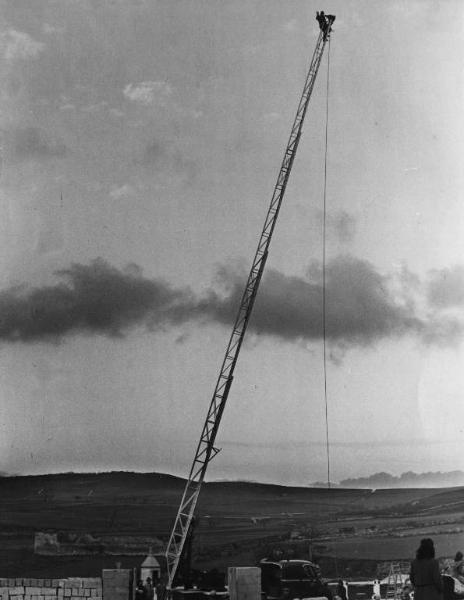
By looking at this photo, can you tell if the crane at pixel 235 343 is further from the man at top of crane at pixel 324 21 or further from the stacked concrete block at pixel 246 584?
the stacked concrete block at pixel 246 584

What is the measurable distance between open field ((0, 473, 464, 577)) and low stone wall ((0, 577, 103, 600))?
4999 mm

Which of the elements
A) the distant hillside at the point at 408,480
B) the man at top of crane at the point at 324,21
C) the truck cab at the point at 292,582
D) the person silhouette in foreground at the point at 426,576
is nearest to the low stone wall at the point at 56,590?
the truck cab at the point at 292,582

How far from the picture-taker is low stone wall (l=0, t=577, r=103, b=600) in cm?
1877

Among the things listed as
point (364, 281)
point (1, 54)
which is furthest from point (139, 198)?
point (364, 281)

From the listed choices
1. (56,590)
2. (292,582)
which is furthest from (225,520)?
(56,590)

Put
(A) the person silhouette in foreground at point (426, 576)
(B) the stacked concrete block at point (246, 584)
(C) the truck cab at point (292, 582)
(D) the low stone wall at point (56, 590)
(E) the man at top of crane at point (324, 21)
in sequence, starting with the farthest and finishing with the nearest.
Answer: (E) the man at top of crane at point (324, 21)
(C) the truck cab at point (292, 582)
(D) the low stone wall at point (56, 590)
(B) the stacked concrete block at point (246, 584)
(A) the person silhouette in foreground at point (426, 576)

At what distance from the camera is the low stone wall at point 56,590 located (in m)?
18.8

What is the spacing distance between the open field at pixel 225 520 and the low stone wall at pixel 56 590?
16.4ft

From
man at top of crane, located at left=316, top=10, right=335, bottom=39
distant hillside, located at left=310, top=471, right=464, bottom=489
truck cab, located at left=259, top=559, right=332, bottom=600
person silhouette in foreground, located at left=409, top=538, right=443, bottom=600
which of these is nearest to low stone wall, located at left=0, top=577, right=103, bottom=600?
truck cab, located at left=259, top=559, right=332, bottom=600

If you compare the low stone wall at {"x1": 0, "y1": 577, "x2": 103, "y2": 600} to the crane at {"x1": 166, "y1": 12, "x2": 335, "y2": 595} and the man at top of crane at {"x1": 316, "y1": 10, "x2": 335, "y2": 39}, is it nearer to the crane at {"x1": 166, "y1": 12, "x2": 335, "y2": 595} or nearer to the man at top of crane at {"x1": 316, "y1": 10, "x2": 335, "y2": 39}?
the crane at {"x1": 166, "y1": 12, "x2": 335, "y2": 595}

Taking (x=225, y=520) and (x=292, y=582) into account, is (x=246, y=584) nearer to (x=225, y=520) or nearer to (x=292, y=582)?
(x=292, y=582)

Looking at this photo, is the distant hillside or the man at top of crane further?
the distant hillside

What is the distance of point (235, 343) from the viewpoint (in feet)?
83.6

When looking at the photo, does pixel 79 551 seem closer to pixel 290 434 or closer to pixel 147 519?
pixel 147 519
